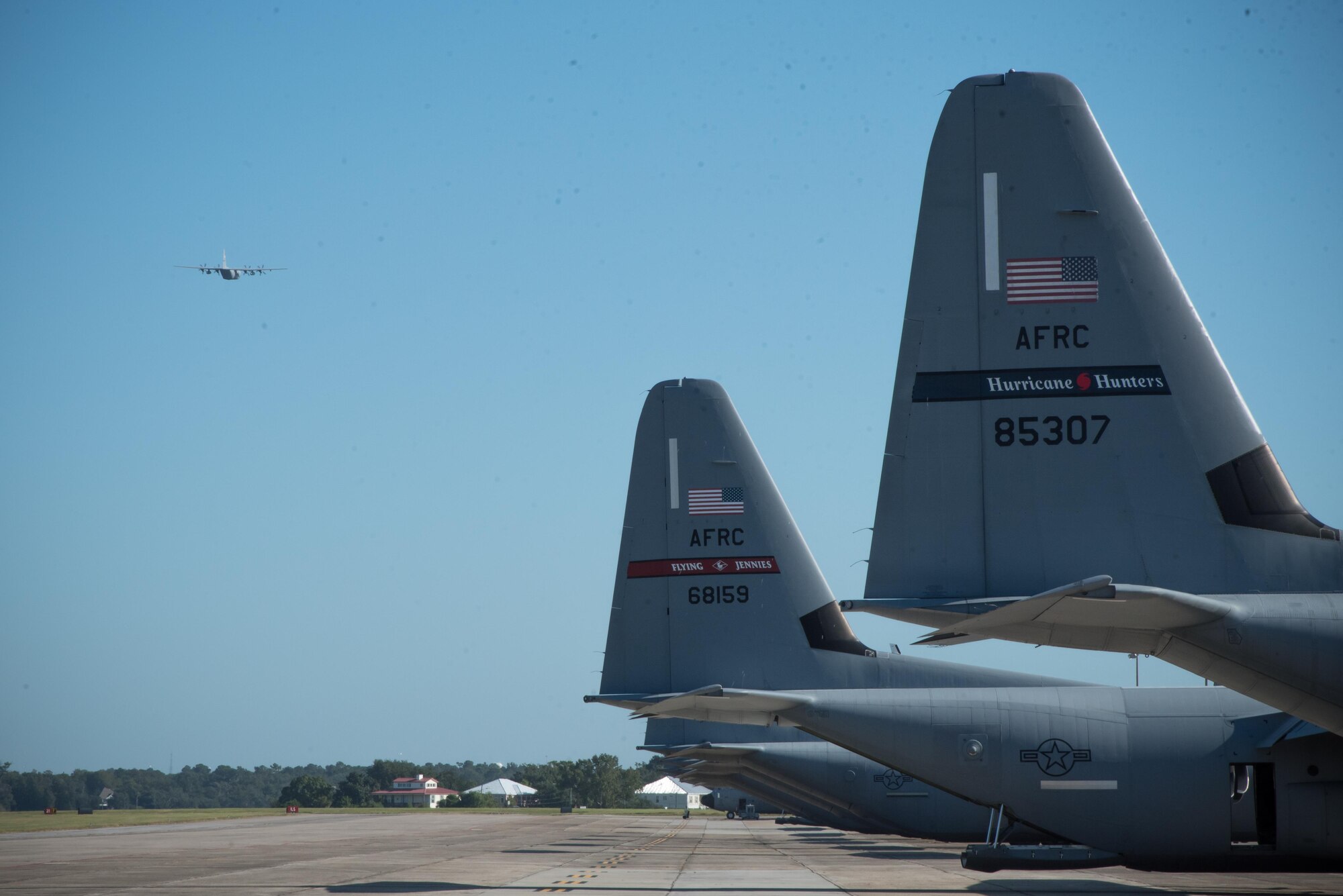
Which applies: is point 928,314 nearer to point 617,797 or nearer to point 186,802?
point 617,797

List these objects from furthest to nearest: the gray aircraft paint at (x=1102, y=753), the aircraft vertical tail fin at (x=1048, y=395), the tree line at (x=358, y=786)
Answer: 1. the tree line at (x=358, y=786)
2. the gray aircraft paint at (x=1102, y=753)
3. the aircraft vertical tail fin at (x=1048, y=395)

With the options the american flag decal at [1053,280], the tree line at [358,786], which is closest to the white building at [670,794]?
the tree line at [358,786]

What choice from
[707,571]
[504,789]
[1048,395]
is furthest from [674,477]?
[504,789]

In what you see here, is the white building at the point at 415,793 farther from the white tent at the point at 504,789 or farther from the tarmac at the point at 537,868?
the tarmac at the point at 537,868

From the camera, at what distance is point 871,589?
10.3 metres

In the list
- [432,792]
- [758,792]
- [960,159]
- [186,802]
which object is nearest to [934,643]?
[960,159]

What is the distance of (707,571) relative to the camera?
21516mm

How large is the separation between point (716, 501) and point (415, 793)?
11269cm

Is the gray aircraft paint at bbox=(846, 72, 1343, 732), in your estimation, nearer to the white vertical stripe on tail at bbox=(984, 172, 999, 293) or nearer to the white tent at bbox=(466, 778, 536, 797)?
the white vertical stripe on tail at bbox=(984, 172, 999, 293)

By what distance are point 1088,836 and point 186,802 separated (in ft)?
590

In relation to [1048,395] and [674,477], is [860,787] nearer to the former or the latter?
[674,477]

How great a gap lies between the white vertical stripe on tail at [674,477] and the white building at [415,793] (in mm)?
103833

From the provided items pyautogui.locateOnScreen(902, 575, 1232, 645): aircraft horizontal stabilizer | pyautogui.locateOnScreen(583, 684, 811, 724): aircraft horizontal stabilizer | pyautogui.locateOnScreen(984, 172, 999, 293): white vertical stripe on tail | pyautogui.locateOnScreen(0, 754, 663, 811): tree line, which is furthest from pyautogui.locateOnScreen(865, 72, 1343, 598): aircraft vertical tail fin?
pyautogui.locateOnScreen(0, 754, 663, 811): tree line

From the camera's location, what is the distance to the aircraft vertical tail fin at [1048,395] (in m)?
10.4
